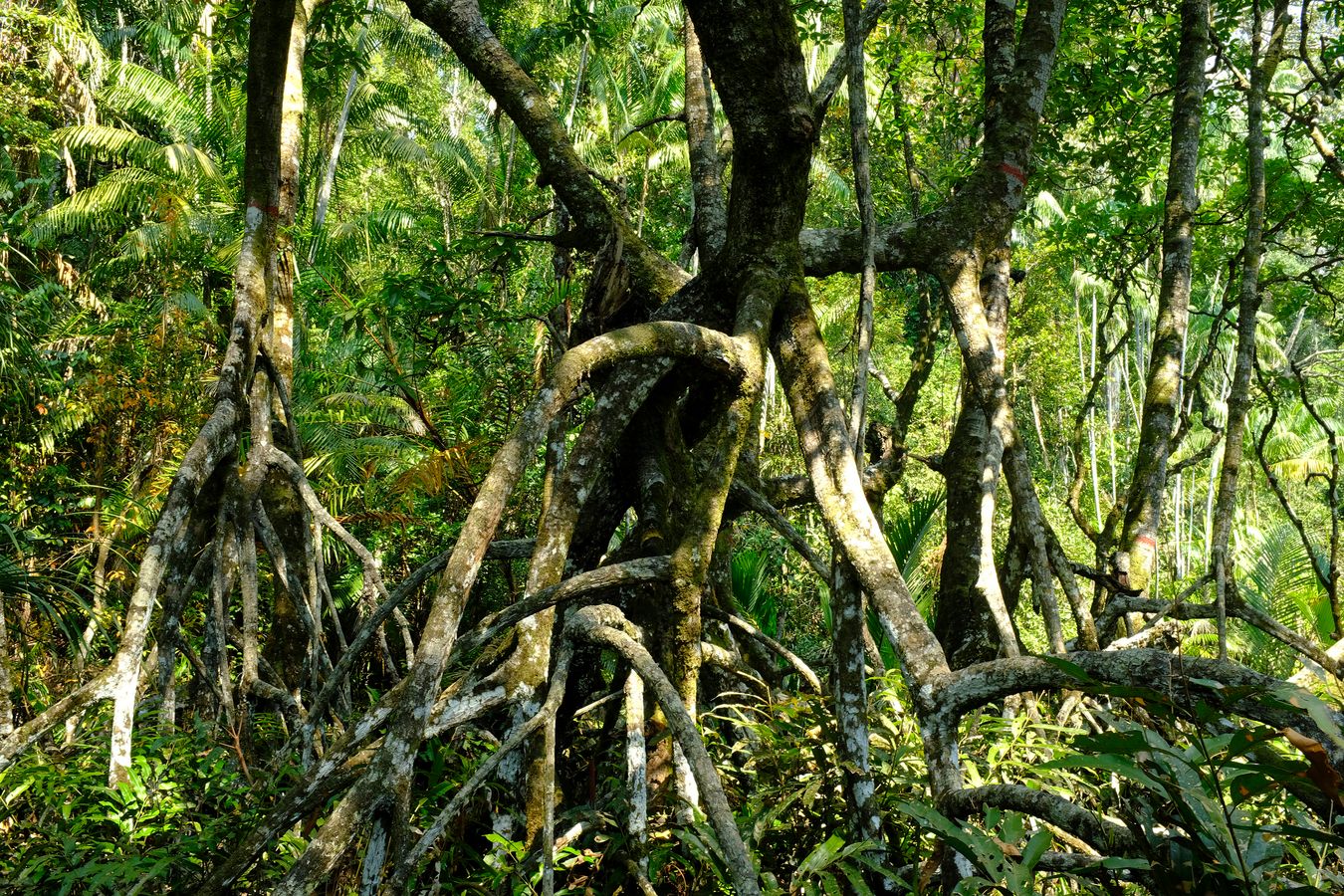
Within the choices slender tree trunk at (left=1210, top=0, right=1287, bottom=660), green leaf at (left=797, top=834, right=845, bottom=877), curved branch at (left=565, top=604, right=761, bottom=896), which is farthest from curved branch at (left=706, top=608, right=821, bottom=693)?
slender tree trunk at (left=1210, top=0, right=1287, bottom=660)

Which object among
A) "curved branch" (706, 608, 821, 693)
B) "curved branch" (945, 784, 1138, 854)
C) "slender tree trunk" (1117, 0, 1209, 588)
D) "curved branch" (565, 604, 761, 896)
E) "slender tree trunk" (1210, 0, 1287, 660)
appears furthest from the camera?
"slender tree trunk" (1117, 0, 1209, 588)

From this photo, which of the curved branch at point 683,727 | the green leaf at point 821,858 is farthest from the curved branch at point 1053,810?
the curved branch at point 683,727

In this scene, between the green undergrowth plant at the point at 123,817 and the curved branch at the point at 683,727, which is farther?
the green undergrowth plant at the point at 123,817

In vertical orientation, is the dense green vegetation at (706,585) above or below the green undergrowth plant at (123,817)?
above

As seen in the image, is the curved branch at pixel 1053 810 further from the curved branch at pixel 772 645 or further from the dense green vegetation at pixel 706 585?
the curved branch at pixel 772 645

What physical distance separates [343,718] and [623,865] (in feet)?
5.35

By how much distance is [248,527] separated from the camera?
3.36 meters

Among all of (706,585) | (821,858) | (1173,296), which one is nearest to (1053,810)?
(821,858)

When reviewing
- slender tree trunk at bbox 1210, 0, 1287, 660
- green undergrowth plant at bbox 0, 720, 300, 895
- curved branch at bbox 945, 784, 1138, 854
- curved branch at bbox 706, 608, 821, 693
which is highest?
slender tree trunk at bbox 1210, 0, 1287, 660

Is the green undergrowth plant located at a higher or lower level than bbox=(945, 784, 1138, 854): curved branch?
lower

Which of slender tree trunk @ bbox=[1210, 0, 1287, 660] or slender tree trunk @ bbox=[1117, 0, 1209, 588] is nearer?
slender tree trunk @ bbox=[1210, 0, 1287, 660]


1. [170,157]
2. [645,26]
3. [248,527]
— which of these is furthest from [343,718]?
[645,26]

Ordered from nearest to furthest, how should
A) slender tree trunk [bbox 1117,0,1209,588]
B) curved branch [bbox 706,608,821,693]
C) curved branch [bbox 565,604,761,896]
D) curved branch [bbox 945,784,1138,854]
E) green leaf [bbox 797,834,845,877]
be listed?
curved branch [bbox 945,784,1138,854], curved branch [bbox 565,604,761,896], green leaf [bbox 797,834,845,877], curved branch [bbox 706,608,821,693], slender tree trunk [bbox 1117,0,1209,588]

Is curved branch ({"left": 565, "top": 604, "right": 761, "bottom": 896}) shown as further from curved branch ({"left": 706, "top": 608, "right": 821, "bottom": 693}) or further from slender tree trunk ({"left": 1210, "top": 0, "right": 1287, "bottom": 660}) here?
slender tree trunk ({"left": 1210, "top": 0, "right": 1287, "bottom": 660})
